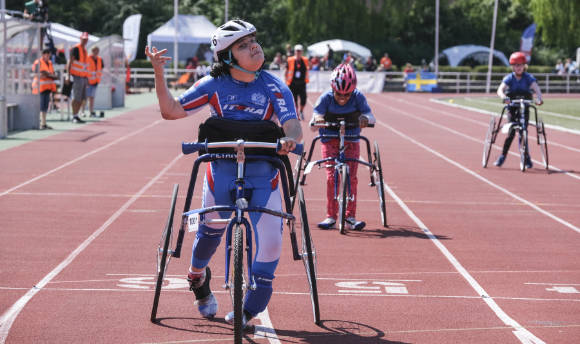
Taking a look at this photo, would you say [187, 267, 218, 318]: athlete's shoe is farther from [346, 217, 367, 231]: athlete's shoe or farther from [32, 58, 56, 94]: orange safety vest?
[32, 58, 56, 94]: orange safety vest

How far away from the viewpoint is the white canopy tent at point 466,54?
71188 mm

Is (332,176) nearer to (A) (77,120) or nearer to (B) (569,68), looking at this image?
(A) (77,120)

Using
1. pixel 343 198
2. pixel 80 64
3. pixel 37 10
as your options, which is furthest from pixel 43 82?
pixel 343 198

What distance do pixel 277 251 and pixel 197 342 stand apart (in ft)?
2.34

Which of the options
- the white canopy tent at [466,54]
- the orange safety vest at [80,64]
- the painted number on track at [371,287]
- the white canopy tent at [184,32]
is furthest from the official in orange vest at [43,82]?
the white canopy tent at [466,54]

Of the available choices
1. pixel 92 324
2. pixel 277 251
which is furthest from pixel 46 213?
pixel 277 251

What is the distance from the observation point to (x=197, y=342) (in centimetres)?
602

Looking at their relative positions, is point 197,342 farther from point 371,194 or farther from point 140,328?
point 371,194

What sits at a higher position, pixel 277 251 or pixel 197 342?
pixel 277 251

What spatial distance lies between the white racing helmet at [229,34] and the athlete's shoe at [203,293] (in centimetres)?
144

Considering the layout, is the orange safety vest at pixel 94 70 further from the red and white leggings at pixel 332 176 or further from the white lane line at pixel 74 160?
the red and white leggings at pixel 332 176

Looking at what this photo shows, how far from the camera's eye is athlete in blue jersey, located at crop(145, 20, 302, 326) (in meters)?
5.91

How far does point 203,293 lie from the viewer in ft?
21.5

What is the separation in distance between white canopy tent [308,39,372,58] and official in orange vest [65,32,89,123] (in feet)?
125
